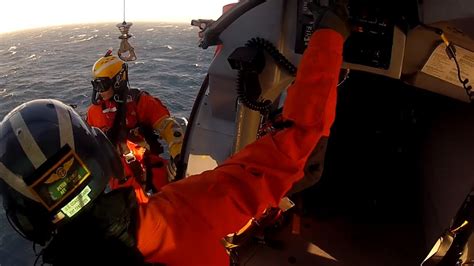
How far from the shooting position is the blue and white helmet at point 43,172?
1.15 m

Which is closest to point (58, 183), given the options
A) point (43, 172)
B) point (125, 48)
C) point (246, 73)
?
point (43, 172)

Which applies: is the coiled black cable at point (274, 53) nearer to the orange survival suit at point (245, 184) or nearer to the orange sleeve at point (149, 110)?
the orange survival suit at point (245, 184)

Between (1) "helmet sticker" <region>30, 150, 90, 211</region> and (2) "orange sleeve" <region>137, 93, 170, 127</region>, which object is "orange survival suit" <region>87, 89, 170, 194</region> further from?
(1) "helmet sticker" <region>30, 150, 90, 211</region>

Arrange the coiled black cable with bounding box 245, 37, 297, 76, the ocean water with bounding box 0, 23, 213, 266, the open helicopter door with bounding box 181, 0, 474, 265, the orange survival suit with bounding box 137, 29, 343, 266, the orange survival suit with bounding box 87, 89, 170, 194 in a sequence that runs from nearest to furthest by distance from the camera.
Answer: the orange survival suit with bounding box 137, 29, 343, 266 < the open helicopter door with bounding box 181, 0, 474, 265 < the coiled black cable with bounding box 245, 37, 297, 76 < the orange survival suit with bounding box 87, 89, 170, 194 < the ocean water with bounding box 0, 23, 213, 266

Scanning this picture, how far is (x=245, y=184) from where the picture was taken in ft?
4.62

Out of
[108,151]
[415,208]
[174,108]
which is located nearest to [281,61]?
[108,151]

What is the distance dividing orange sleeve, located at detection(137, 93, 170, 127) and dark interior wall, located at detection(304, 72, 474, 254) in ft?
5.55

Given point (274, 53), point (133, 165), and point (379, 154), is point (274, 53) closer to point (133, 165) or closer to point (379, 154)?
point (379, 154)

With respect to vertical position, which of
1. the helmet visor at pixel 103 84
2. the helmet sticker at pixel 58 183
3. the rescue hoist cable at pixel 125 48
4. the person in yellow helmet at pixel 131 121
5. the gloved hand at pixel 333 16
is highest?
the gloved hand at pixel 333 16

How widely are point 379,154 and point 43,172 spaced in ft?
9.13

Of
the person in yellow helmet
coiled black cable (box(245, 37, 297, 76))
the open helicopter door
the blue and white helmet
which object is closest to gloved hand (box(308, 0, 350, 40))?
the open helicopter door

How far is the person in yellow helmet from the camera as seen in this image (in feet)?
11.8

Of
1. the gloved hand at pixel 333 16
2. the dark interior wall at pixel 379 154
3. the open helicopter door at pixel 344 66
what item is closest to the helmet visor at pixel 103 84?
the open helicopter door at pixel 344 66

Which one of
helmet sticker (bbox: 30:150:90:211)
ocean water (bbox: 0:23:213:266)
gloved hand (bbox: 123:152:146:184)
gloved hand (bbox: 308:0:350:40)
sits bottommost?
A: ocean water (bbox: 0:23:213:266)
